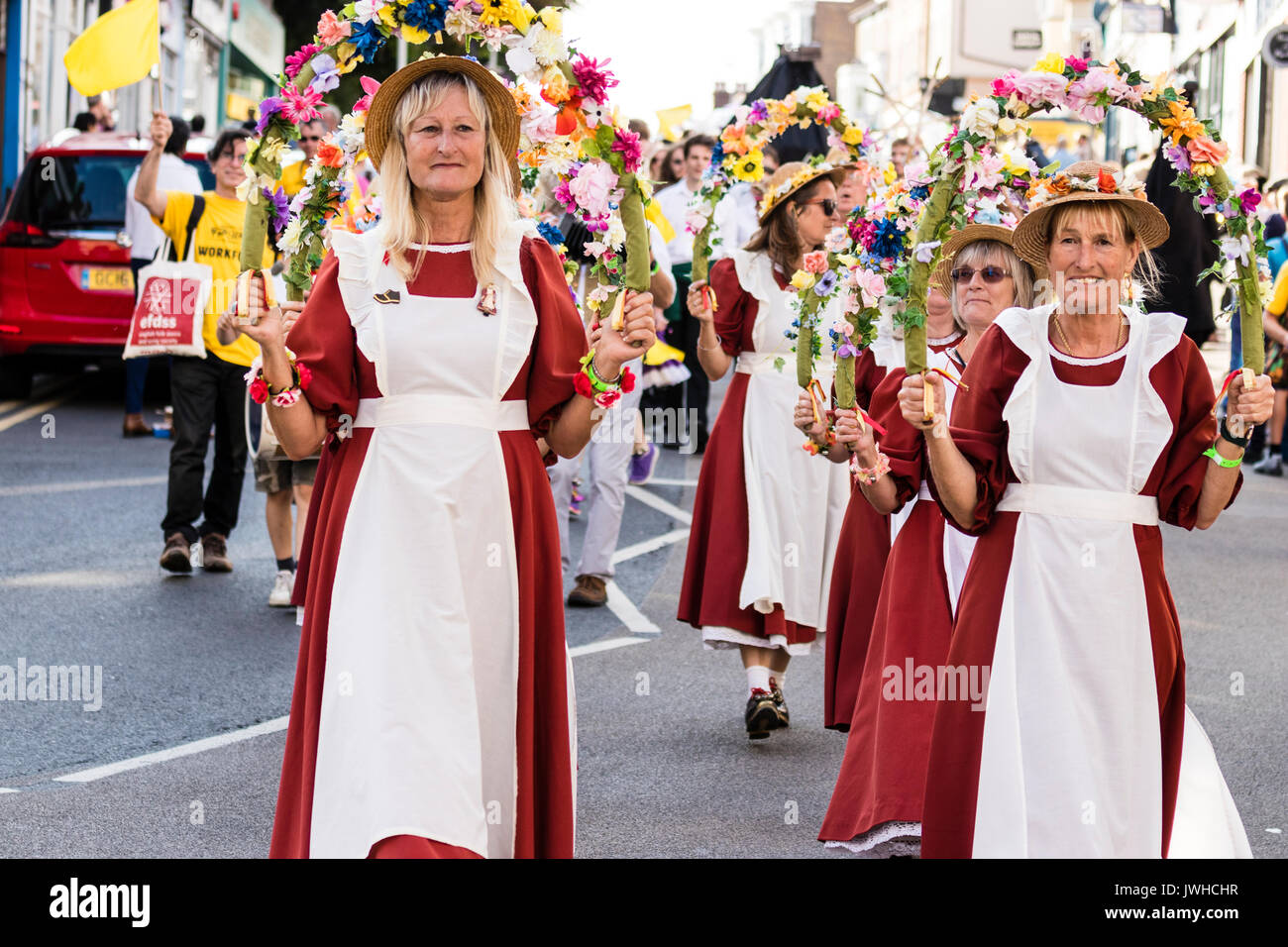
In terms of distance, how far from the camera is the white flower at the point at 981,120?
4879 millimetres

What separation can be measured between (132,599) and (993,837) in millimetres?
5733

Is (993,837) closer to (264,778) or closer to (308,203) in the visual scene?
(308,203)

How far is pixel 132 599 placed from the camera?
364 inches

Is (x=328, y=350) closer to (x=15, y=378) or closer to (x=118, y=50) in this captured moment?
(x=118, y=50)

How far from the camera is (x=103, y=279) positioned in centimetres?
1556

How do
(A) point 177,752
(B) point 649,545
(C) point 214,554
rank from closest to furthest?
(A) point 177,752 → (C) point 214,554 → (B) point 649,545

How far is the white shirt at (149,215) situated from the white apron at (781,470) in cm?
701

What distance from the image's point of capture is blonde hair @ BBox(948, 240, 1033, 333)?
222 inches

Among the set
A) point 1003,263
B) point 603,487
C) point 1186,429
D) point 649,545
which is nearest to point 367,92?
point 1003,263

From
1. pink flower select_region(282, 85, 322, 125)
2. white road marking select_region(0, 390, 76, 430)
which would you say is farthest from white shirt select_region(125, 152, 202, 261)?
pink flower select_region(282, 85, 322, 125)

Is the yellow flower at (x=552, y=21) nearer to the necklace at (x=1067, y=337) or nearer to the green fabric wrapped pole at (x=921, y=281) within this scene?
the green fabric wrapped pole at (x=921, y=281)

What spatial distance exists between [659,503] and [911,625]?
7.20 meters
